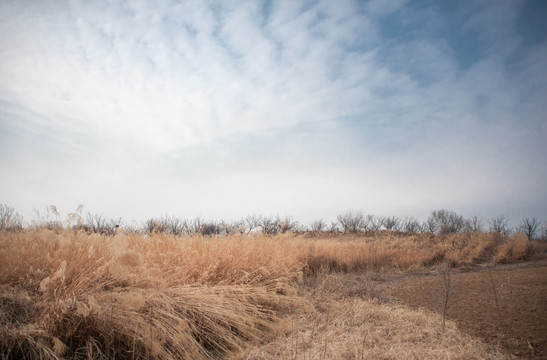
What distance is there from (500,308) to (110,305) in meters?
4.40

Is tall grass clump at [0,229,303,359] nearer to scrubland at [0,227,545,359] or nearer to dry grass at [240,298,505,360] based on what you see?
scrubland at [0,227,545,359]

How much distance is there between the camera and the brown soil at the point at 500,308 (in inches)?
94.1

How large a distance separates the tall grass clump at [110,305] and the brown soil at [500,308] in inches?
88.2

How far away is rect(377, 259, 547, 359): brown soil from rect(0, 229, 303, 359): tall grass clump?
2240mm

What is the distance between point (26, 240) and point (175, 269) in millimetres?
1645

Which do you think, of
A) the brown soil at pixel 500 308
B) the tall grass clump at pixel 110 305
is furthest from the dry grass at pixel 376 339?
the tall grass clump at pixel 110 305

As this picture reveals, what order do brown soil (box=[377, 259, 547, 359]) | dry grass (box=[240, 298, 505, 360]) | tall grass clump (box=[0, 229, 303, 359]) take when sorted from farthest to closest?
1. brown soil (box=[377, 259, 547, 359])
2. dry grass (box=[240, 298, 505, 360])
3. tall grass clump (box=[0, 229, 303, 359])

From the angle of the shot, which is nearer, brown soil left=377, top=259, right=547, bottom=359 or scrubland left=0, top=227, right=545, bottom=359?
scrubland left=0, top=227, right=545, bottom=359

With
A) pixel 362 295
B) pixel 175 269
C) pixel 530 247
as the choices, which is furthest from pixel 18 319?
pixel 530 247

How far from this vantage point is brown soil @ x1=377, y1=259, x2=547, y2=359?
7.84ft

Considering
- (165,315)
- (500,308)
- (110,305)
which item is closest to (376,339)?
(500,308)

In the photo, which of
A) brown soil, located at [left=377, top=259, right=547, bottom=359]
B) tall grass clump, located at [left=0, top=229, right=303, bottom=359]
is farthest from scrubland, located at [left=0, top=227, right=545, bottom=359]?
brown soil, located at [left=377, top=259, right=547, bottom=359]

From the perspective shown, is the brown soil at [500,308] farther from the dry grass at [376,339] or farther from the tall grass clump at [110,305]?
the tall grass clump at [110,305]

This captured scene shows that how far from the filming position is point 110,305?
2.27 m
